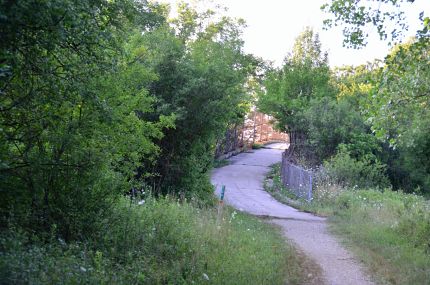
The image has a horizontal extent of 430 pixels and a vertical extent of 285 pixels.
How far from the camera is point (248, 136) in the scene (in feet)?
170

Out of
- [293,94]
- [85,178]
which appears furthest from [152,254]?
[293,94]

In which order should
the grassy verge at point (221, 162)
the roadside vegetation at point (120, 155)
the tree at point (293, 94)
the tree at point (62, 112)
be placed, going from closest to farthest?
1. the tree at point (62, 112)
2. the roadside vegetation at point (120, 155)
3. the tree at point (293, 94)
4. the grassy verge at point (221, 162)

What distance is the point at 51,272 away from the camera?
218 inches

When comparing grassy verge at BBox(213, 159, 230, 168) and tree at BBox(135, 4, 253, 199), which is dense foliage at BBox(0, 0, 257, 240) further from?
grassy verge at BBox(213, 159, 230, 168)

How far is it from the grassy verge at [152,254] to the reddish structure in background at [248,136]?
27.9 metres

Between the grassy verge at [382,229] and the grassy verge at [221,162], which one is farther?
the grassy verge at [221,162]

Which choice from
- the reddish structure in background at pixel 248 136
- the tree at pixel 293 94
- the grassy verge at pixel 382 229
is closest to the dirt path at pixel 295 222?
the grassy verge at pixel 382 229

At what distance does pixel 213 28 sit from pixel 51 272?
1316 inches

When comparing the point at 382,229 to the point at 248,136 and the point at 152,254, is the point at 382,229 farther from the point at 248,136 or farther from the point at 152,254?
the point at 248,136

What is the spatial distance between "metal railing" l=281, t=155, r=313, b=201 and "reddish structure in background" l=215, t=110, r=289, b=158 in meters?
9.14

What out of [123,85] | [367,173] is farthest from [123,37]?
[367,173]

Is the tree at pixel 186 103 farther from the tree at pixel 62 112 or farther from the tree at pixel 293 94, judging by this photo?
the tree at pixel 293 94

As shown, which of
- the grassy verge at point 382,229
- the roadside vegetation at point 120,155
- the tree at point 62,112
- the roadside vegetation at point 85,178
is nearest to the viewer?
the tree at point 62,112

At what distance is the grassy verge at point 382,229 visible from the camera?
941cm
